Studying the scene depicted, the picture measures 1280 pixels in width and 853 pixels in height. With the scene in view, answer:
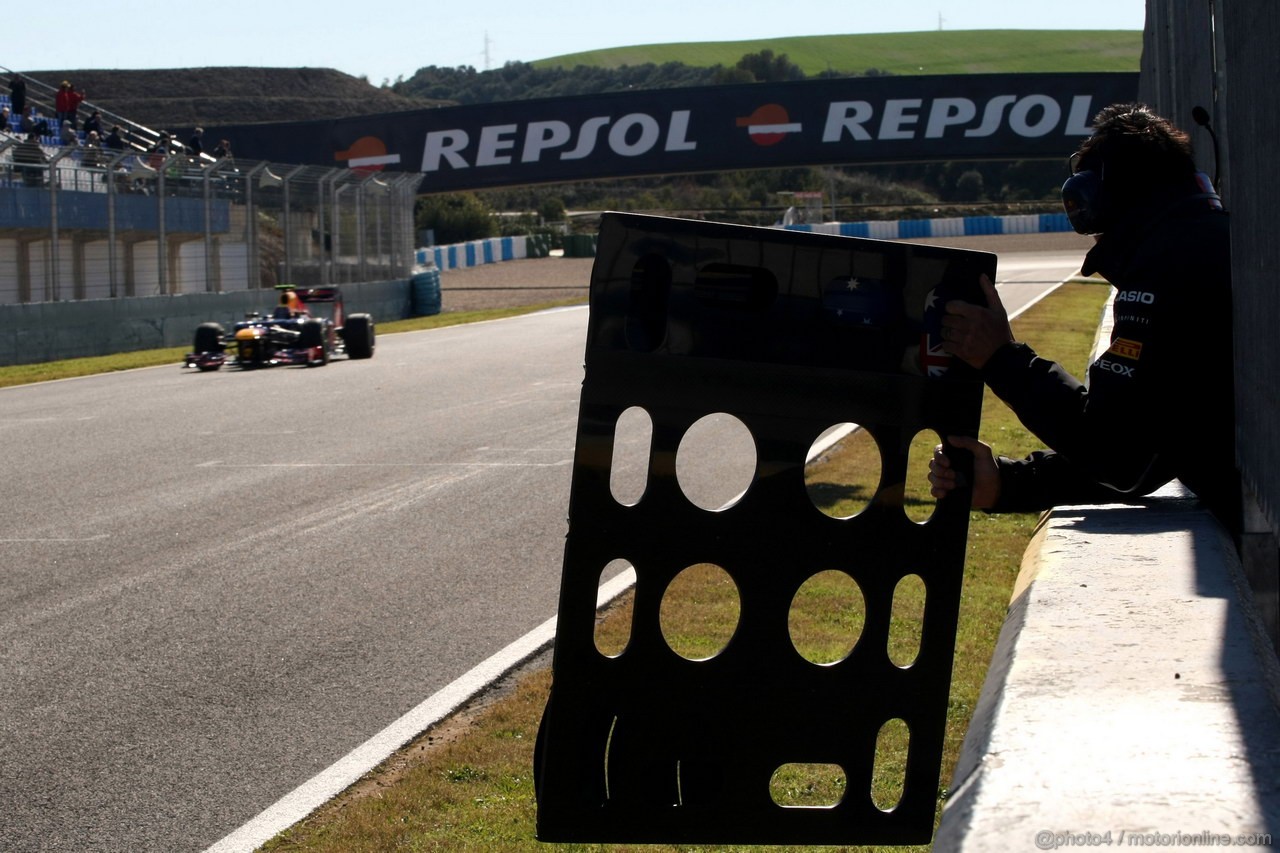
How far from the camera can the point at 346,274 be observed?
35031mm

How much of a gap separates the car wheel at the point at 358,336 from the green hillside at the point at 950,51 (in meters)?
108

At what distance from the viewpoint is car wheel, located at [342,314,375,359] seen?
2230 cm

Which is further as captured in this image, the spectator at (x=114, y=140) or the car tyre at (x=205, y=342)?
the spectator at (x=114, y=140)

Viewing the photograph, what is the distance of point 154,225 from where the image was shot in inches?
1056

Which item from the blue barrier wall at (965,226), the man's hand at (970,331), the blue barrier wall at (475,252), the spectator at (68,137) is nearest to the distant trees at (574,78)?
the blue barrier wall at (965,226)

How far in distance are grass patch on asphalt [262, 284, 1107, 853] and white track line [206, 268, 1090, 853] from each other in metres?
0.05

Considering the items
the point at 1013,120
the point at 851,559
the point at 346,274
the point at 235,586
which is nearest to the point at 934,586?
the point at 851,559

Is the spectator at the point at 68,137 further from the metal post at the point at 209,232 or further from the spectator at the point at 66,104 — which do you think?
the metal post at the point at 209,232

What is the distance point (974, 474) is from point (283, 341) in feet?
62.3

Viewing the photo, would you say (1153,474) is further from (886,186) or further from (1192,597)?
(886,186)

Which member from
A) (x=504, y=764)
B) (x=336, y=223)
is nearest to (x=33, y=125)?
(x=336, y=223)

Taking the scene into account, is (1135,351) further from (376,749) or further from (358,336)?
(358,336)

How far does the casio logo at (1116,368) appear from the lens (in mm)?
3295

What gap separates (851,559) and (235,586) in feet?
15.4
